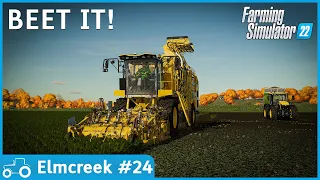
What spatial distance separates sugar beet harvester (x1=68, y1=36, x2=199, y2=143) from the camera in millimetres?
12172

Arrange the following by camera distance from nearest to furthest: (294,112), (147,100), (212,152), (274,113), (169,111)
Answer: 1. (212,152)
2. (169,111)
3. (147,100)
4. (294,112)
5. (274,113)

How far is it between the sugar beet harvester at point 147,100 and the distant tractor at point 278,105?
7345mm

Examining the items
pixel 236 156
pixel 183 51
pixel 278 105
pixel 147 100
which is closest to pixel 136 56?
pixel 147 100

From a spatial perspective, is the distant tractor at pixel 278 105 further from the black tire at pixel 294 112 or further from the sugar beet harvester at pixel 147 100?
the sugar beet harvester at pixel 147 100

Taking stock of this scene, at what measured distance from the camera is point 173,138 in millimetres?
14281

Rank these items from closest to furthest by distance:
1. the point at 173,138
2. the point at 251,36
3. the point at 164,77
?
the point at 251,36
the point at 173,138
the point at 164,77

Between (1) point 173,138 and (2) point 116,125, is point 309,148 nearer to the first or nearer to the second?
(1) point 173,138

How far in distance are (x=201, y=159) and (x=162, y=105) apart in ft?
15.2

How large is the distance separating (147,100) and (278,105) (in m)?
11.3

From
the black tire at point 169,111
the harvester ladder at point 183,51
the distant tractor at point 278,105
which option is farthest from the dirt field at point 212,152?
the distant tractor at point 278,105

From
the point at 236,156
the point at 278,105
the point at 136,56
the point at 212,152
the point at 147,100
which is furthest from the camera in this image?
the point at 278,105

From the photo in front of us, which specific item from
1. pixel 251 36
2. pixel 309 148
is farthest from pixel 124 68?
pixel 309 148

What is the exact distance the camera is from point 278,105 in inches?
950

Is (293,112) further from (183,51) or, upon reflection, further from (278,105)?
(183,51)
